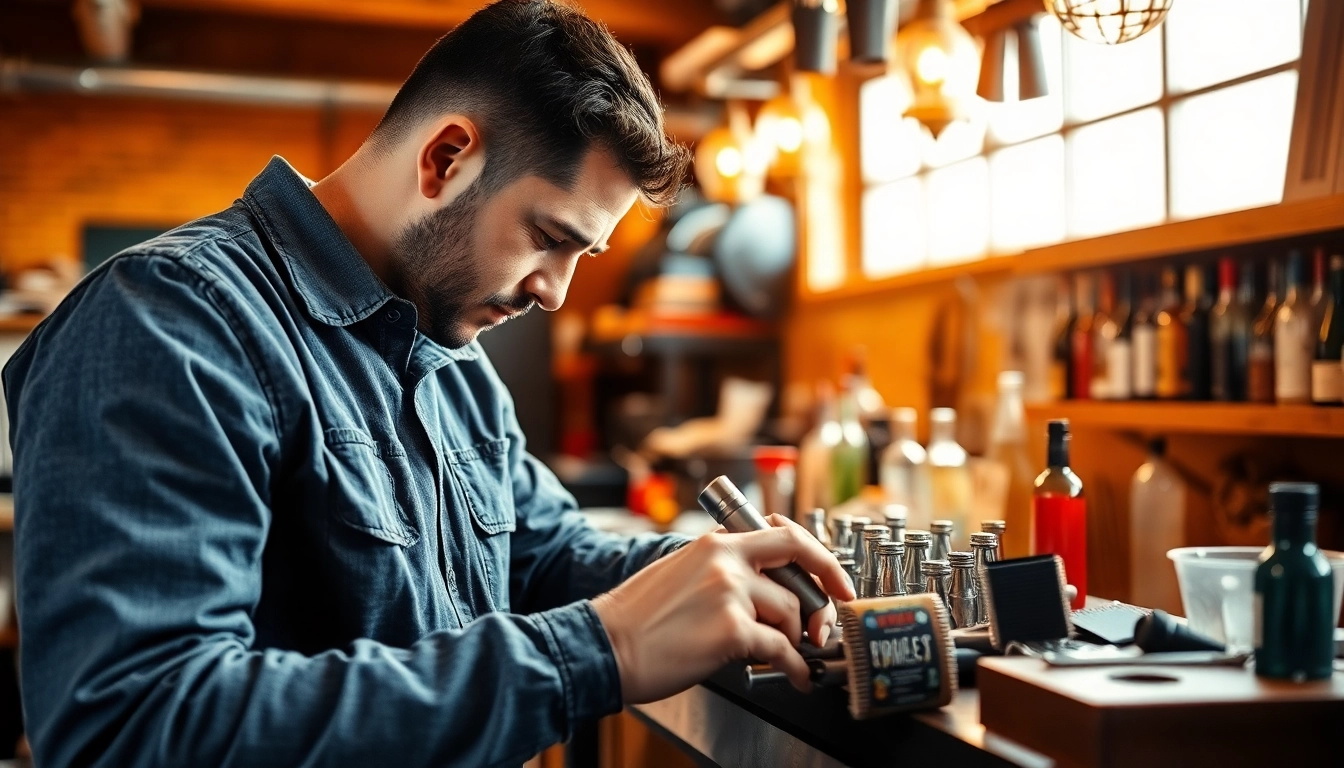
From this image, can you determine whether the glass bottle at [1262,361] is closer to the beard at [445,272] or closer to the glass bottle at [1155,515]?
the glass bottle at [1155,515]

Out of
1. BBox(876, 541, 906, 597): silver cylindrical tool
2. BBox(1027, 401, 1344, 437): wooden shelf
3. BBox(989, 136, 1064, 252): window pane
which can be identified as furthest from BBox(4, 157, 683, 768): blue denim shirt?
BBox(989, 136, 1064, 252): window pane

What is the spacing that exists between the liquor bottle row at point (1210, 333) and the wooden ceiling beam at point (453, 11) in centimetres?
328

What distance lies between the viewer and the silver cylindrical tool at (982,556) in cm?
120

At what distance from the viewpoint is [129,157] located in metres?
6.04

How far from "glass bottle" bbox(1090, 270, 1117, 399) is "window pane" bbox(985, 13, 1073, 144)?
666mm

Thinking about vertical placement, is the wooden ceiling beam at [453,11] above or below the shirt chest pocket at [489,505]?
above

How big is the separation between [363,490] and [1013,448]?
6.22 ft

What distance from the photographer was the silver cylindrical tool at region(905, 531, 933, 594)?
4.11 feet

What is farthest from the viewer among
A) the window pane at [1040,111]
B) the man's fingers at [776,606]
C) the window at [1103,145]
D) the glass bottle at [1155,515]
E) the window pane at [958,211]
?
the window pane at [958,211]

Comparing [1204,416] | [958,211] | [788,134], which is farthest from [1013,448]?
[788,134]

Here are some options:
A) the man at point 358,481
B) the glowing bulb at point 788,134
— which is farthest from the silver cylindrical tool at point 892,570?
the glowing bulb at point 788,134

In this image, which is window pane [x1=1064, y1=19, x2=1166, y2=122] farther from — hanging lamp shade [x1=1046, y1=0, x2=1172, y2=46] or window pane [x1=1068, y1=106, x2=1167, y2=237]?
hanging lamp shade [x1=1046, y1=0, x2=1172, y2=46]

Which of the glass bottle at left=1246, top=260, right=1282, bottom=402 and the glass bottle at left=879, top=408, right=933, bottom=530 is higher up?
the glass bottle at left=1246, top=260, right=1282, bottom=402

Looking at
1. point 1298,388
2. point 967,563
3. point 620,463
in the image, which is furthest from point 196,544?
point 620,463
